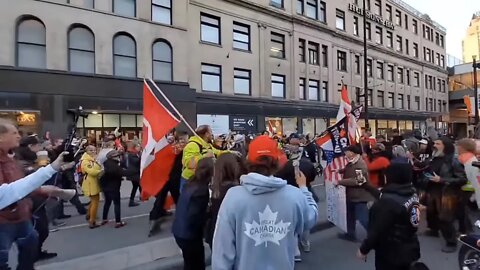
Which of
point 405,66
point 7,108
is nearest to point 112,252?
point 7,108

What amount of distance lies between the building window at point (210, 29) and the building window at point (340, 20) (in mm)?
15052

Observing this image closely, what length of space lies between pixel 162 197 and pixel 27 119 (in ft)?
44.5

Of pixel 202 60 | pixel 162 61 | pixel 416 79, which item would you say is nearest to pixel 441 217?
pixel 162 61

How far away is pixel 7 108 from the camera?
18.1 meters

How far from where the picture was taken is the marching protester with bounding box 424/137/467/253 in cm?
672

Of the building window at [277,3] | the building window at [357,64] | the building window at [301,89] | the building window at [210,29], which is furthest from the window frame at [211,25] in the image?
the building window at [357,64]

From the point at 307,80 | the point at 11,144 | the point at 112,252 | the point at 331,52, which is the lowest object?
the point at 112,252

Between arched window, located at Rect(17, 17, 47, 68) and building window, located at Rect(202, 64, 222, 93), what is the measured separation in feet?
32.7

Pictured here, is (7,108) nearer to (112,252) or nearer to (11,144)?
(112,252)

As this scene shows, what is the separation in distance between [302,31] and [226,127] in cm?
1169

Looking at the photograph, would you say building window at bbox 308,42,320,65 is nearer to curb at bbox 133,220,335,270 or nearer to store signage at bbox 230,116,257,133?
→ store signage at bbox 230,116,257,133

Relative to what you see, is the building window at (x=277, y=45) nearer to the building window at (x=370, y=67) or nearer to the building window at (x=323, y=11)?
the building window at (x=323, y=11)

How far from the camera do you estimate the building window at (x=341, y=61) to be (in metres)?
38.2

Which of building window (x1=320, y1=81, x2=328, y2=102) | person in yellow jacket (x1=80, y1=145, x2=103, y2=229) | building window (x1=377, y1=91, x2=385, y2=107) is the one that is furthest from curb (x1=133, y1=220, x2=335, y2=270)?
building window (x1=377, y1=91, x2=385, y2=107)
